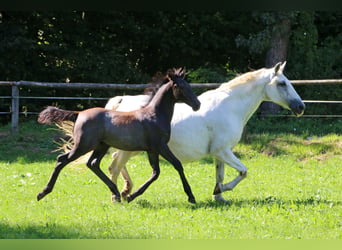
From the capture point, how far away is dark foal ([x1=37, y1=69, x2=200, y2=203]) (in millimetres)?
6965

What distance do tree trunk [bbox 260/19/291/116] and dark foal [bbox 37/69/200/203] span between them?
36.9 ft

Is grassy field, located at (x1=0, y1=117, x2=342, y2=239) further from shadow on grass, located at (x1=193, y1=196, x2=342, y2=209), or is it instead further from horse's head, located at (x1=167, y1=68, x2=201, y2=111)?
horse's head, located at (x1=167, y1=68, x2=201, y2=111)

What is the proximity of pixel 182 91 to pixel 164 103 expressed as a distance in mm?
284

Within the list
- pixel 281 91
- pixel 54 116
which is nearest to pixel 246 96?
pixel 281 91

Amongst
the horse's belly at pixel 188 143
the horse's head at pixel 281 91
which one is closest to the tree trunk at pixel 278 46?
the horse's head at pixel 281 91

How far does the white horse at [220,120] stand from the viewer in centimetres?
775

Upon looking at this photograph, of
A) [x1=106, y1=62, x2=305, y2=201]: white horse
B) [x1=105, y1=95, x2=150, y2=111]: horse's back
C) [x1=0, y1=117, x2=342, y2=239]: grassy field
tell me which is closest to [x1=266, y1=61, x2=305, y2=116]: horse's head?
[x1=106, y1=62, x2=305, y2=201]: white horse

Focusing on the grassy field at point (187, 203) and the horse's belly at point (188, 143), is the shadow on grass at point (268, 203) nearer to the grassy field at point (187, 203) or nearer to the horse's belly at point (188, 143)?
the grassy field at point (187, 203)

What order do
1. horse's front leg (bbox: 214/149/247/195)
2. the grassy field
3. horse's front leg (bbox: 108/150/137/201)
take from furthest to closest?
horse's front leg (bbox: 108/150/137/201)
horse's front leg (bbox: 214/149/247/195)
the grassy field

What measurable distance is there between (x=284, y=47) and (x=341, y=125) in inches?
143

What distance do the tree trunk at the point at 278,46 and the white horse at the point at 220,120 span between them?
9.99 m

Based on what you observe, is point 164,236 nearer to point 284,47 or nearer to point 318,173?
point 318,173

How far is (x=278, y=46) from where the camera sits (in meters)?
18.5

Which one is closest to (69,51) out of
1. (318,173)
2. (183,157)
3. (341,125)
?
(341,125)
